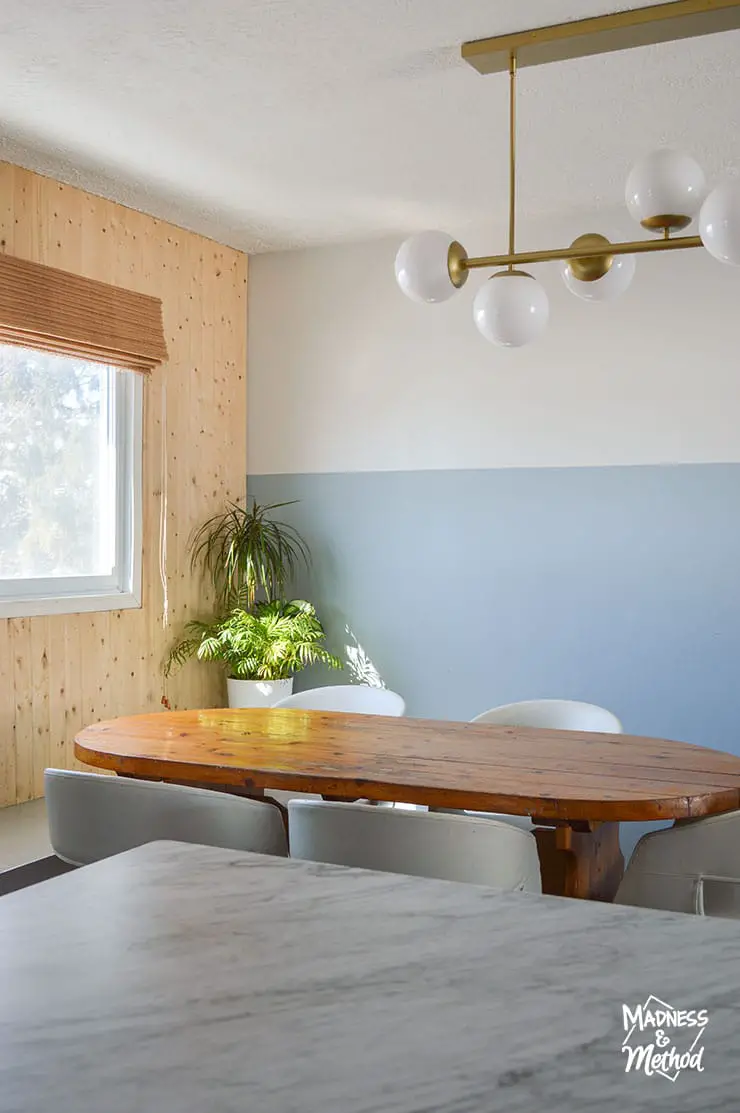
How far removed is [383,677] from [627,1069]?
4735 millimetres

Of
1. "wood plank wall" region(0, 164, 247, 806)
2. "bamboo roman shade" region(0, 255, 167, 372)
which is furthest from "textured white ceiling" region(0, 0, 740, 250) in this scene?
"bamboo roman shade" region(0, 255, 167, 372)

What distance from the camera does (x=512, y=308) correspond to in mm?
2727

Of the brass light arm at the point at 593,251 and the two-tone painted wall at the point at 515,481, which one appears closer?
the brass light arm at the point at 593,251

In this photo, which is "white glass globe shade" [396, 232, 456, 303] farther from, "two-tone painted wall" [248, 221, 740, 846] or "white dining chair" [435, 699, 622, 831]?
"two-tone painted wall" [248, 221, 740, 846]

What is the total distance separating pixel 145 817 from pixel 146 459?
115 inches

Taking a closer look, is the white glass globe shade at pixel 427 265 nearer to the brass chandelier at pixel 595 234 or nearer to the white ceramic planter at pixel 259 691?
the brass chandelier at pixel 595 234

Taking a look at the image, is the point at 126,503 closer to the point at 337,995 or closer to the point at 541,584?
the point at 541,584

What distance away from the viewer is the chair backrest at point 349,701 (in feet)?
11.9

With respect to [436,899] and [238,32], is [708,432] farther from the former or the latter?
[436,899]

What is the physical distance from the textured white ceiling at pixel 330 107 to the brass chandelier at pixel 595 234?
0.08 meters

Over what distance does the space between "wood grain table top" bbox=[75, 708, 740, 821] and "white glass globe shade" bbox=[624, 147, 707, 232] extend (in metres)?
1.30

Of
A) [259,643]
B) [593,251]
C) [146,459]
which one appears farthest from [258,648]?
[593,251]

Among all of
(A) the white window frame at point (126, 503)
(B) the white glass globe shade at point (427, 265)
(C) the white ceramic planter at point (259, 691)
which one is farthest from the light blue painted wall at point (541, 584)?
(B) the white glass globe shade at point (427, 265)

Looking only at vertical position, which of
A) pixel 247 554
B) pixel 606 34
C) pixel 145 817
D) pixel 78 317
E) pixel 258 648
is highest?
pixel 606 34
